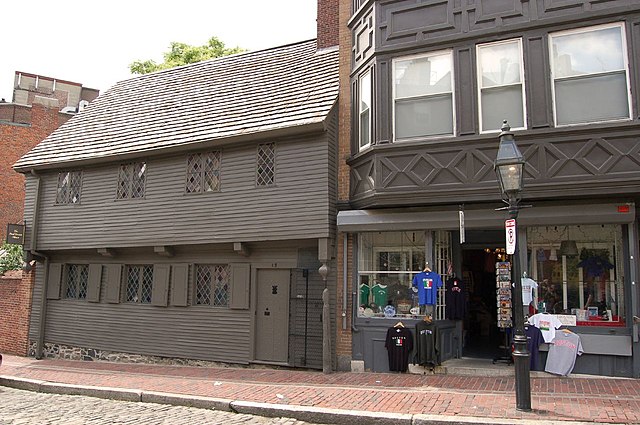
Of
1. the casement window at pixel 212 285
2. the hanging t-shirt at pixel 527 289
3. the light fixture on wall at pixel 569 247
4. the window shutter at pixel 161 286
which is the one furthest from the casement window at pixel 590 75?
the window shutter at pixel 161 286

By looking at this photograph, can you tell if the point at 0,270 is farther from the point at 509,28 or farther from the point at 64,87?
the point at 64,87

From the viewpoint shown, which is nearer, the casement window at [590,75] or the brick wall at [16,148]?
the casement window at [590,75]

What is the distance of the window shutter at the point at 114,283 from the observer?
48.2ft

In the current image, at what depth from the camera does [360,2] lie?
1203 cm

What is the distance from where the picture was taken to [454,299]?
440 inches

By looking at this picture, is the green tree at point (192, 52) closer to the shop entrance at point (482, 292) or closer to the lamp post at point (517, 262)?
the shop entrance at point (482, 292)

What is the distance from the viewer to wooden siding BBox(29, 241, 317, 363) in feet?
41.3

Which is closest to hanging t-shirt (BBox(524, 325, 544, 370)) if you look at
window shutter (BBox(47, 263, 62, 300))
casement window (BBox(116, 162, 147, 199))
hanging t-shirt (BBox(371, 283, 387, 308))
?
hanging t-shirt (BBox(371, 283, 387, 308))

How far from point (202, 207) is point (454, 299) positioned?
6.31 meters

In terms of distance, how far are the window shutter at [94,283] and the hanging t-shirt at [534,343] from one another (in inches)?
445

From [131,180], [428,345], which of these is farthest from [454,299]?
[131,180]

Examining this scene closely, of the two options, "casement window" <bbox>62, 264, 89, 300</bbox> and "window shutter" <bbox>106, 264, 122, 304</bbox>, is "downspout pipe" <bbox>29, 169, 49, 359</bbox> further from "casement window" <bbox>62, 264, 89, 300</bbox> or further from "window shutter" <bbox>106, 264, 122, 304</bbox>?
"window shutter" <bbox>106, 264, 122, 304</bbox>

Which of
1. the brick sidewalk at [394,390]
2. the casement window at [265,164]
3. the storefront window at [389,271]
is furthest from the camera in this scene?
the casement window at [265,164]

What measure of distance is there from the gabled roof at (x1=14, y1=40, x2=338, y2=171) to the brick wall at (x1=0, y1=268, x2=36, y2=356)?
3.48m
